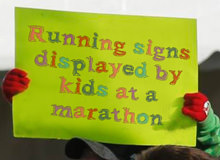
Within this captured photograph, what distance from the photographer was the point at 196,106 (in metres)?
1.40

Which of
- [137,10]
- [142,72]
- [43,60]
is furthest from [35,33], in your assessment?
[137,10]

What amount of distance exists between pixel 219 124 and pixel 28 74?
21.7 inches

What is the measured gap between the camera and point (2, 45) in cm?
185

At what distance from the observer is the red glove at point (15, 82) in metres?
1.38

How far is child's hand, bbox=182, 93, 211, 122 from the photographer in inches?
55.2

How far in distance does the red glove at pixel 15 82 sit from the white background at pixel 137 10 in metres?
0.47

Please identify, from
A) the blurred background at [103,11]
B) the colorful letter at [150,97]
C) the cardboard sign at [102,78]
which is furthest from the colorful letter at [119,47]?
the blurred background at [103,11]

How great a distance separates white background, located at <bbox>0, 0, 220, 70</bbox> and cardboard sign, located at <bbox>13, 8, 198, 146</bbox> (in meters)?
0.43

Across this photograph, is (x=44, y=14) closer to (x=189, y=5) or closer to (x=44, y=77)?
(x=44, y=77)

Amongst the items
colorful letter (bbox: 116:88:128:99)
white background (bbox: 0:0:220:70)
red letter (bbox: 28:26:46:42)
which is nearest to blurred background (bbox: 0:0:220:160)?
white background (bbox: 0:0:220:70)

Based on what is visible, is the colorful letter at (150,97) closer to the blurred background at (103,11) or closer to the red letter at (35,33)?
the red letter at (35,33)

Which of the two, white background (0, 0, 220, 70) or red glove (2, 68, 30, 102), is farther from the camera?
white background (0, 0, 220, 70)

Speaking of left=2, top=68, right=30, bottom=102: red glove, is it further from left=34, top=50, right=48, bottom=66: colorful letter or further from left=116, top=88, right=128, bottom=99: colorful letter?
left=116, top=88, right=128, bottom=99: colorful letter

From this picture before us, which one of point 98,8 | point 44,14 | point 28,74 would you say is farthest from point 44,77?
point 98,8
